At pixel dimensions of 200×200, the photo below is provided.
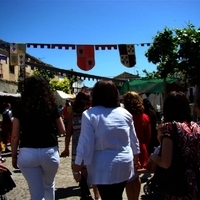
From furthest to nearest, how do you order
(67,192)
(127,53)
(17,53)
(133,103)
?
1. (127,53)
2. (17,53)
3. (67,192)
4. (133,103)

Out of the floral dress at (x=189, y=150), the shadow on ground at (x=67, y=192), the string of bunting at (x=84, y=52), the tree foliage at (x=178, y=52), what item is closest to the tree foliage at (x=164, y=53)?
the tree foliage at (x=178, y=52)

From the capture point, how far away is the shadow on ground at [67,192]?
575 centimetres

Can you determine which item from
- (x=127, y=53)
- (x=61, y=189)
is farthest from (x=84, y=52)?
(x=61, y=189)

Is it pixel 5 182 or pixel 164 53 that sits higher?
pixel 164 53

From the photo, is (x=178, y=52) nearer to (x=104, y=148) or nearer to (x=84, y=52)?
(x=84, y=52)

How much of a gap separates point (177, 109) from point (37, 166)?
1.55 meters

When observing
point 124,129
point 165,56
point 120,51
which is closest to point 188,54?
point 165,56

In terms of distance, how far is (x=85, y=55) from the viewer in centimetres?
1441

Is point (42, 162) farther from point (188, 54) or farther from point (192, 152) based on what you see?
point (188, 54)

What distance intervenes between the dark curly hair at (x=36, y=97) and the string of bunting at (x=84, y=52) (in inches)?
410

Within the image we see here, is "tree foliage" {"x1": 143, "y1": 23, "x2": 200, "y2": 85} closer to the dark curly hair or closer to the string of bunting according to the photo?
the string of bunting

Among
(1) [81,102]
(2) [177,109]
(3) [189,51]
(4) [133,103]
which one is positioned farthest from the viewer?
(3) [189,51]

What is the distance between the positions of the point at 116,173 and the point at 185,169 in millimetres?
658

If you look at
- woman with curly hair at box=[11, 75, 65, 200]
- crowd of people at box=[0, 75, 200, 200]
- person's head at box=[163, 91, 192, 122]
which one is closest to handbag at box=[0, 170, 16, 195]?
crowd of people at box=[0, 75, 200, 200]
